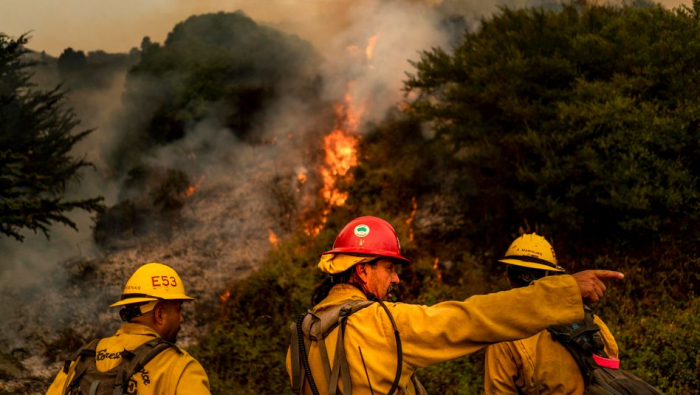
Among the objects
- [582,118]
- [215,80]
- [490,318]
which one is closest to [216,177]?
[215,80]

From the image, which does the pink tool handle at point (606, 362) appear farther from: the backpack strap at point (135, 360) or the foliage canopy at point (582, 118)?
the foliage canopy at point (582, 118)

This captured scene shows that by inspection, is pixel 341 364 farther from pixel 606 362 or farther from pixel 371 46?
pixel 371 46

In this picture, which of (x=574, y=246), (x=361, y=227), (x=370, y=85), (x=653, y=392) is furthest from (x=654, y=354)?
(x=370, y=85)

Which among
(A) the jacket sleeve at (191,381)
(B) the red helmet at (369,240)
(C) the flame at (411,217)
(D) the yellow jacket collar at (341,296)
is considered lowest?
(A) the jacket sleeve at (191,381)

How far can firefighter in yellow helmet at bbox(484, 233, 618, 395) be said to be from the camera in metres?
2.99

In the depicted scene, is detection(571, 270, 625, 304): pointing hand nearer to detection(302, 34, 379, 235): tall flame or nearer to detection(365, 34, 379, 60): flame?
detection(302, 34, 379, 235): tall flame

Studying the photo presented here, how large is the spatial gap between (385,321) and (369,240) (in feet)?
1.69

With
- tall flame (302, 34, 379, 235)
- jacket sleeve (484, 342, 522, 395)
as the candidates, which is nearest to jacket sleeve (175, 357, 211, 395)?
jacket sleeve (484, 342, 522, 395)

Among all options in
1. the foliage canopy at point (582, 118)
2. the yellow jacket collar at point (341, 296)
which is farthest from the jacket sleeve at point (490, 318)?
the foliage canopy at point (582, 118)

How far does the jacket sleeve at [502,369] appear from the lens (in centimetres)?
323

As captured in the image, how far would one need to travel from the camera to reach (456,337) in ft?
6.86

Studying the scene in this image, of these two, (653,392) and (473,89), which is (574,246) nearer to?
(473,89)

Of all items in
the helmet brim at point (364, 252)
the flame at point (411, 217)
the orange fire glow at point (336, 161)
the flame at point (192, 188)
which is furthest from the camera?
the flame at point (192, 188)

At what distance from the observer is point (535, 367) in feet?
10.1
